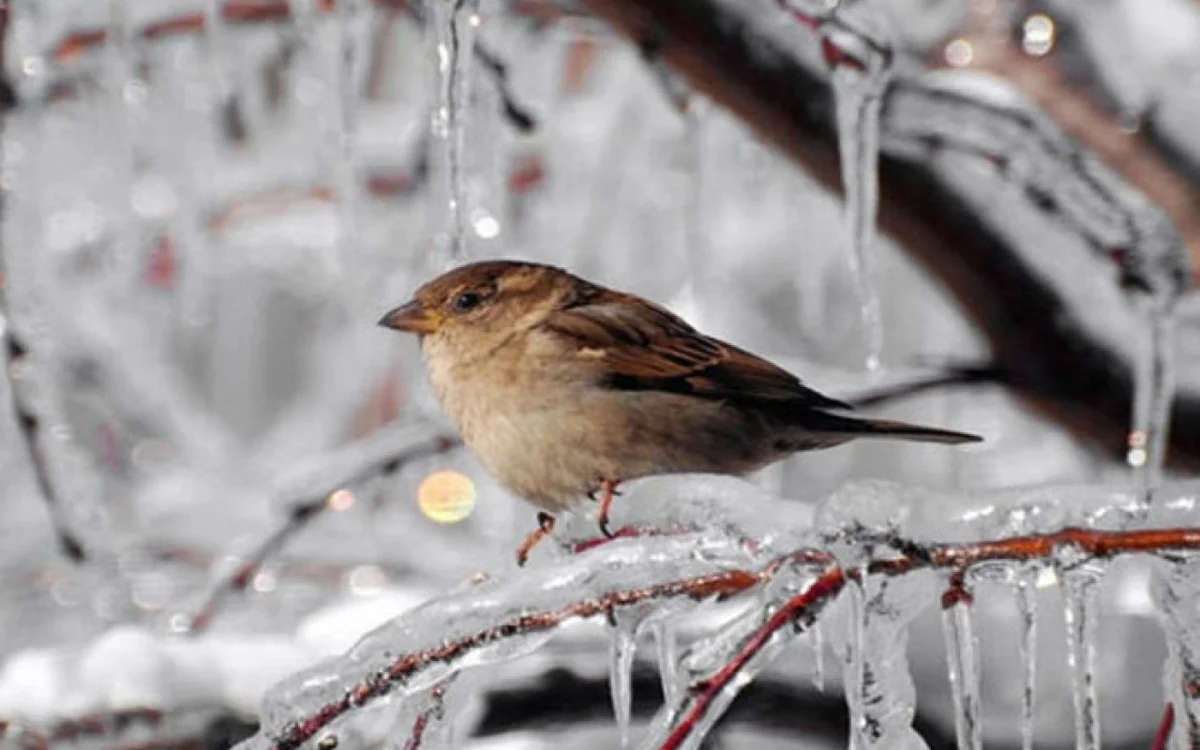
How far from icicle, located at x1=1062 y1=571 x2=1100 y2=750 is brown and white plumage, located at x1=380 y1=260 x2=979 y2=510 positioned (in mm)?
802

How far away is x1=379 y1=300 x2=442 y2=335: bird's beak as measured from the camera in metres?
2.64

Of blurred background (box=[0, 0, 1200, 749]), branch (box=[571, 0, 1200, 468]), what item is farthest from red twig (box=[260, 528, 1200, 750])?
branch (box=[571, 0, 1200, 468])

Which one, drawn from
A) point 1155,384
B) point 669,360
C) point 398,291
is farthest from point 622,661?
point 398,291

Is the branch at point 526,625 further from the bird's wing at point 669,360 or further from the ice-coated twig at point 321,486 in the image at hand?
the ice-coated twig at point 321,486

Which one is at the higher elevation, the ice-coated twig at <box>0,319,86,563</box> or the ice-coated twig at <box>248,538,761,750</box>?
the ice-coated twig at <box>0,319,86,563</box>

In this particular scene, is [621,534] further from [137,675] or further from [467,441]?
[137,675]

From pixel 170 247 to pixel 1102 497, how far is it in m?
4.57

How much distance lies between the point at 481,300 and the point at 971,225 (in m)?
0.99

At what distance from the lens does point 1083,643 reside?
4.79 ft

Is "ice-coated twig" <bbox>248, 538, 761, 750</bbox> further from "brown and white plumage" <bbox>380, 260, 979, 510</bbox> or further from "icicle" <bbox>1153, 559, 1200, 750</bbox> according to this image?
"brown and white plumage" <bbox>380, 260, 979, 510</bbox>

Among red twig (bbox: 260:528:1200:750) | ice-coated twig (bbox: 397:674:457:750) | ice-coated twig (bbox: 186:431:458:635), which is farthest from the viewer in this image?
ice-coated twig (bbox: 186:431:458:635)

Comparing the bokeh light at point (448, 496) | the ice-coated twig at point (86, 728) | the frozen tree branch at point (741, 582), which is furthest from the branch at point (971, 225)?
the bokeh light at point (448, 496)

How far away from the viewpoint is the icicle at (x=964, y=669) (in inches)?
57.1

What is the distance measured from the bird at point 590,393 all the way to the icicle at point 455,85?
0.16 meters
